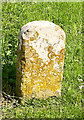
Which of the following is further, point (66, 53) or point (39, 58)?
point (66, 53)

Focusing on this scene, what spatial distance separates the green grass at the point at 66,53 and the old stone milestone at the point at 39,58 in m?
0.26

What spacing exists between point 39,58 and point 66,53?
1.80 metres

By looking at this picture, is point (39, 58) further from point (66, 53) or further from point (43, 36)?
point (66, 53)

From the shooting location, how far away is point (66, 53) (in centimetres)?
559

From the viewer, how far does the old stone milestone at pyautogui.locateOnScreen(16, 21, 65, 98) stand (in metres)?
3.79

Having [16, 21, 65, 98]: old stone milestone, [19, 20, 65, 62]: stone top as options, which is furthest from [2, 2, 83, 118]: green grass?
[19, 20, 65, 62]: stone top

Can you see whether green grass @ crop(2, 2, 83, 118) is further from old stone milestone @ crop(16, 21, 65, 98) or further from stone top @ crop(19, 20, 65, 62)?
stone top @ crop(19, 20, 65, 62)

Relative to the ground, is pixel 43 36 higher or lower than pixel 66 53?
higher

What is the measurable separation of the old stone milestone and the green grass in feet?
0.84

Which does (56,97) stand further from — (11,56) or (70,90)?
(11,56)

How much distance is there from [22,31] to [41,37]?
1.05 ft

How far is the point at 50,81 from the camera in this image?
13.5ft

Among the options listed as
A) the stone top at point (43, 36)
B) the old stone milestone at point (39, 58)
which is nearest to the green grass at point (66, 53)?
the old stone milestone at point (39, 58)

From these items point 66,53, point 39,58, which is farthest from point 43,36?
point 66,53
